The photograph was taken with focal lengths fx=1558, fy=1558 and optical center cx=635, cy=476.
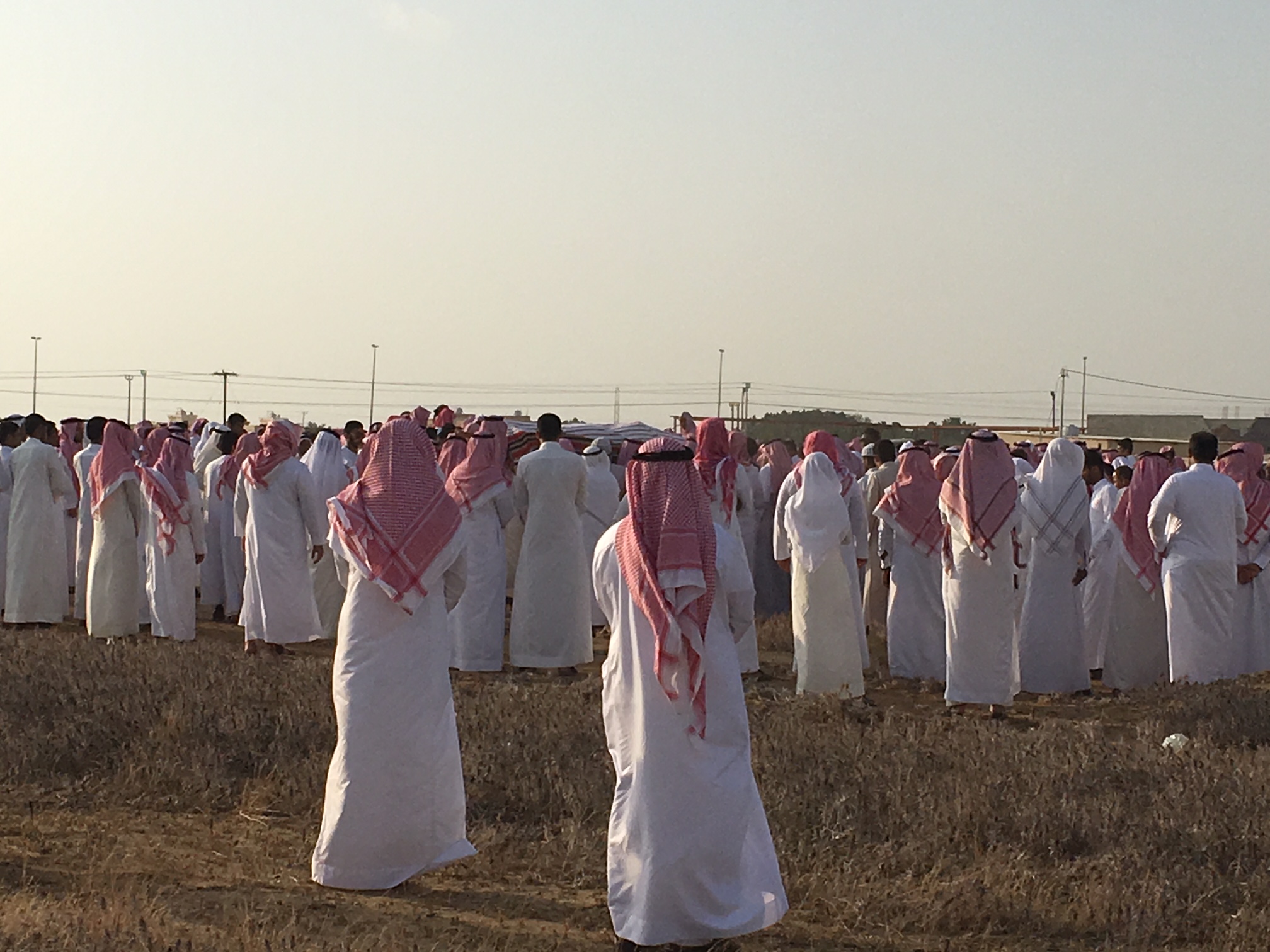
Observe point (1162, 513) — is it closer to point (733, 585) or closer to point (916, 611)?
point (916, 611)

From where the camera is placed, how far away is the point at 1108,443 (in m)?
46.4

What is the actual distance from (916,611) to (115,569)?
617cm

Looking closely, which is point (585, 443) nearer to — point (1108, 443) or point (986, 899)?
point (986, 899)

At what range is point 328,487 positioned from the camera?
1244cm

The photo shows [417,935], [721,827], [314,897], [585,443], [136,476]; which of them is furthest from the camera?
[585,443]

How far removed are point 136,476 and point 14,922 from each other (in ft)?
23.9

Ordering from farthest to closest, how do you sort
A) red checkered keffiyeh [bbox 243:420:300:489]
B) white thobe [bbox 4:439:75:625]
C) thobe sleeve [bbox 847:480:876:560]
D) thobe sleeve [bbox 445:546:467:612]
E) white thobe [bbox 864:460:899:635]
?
white thobe [bbox 864:460:899:635] < white thobe [bbox 4:439:75:625] < red checkered keffiyeh [bbox 243:420:300:489] < thobe sleeve [bbox 847:480:876:560] < thobe sleeve [bbox 445:546:467:612]

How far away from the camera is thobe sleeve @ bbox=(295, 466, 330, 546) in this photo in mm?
10953

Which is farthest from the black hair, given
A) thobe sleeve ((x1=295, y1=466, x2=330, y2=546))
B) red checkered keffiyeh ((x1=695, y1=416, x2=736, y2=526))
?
red checkered keffiyeh ((x1=695, y1=416, x2=736, y2=526))

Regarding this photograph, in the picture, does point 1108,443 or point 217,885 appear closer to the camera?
point 217,885

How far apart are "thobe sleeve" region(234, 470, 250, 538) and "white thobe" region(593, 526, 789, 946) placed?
7552 millimetres

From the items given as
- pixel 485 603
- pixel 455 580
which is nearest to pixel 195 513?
pixel 485 603

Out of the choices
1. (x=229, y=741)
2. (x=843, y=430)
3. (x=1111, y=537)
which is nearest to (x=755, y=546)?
(x=1111, y=537)

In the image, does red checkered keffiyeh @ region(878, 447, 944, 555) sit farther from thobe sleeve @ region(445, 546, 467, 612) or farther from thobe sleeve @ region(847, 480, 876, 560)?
thobe sleeve @ region(445, 546, 467, 612)
